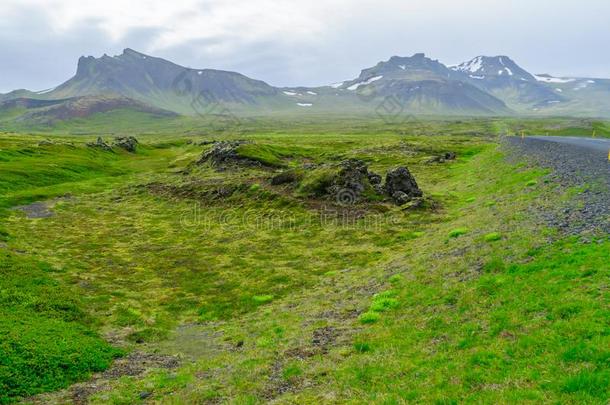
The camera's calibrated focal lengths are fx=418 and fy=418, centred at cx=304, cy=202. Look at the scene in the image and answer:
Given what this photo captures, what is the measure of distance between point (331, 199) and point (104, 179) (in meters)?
67.3

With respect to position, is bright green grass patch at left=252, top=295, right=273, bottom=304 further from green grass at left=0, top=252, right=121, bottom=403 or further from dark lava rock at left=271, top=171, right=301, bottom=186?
dark lava rock at left=271, top=171, right=301, bottom=186

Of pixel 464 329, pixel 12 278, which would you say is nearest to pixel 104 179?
pixel 12 278

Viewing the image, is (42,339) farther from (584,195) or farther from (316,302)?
(584,195)

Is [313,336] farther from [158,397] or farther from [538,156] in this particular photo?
[538,156]

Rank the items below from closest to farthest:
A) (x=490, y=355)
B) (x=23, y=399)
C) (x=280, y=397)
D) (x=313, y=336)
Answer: (x=490, y=355), (x=280, y=397), (x=23, y=399), (x=313, y=336)

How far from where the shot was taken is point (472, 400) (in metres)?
14.3

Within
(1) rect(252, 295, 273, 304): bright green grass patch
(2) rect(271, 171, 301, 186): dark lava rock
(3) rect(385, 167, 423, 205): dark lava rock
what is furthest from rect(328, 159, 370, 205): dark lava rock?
(1) rect(252, 295, 273, 304): bright green grass patch

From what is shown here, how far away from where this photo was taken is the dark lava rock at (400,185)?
64750 millimetres

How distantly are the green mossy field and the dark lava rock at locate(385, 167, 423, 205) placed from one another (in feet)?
8.60

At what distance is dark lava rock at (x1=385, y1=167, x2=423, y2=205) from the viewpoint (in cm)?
6475

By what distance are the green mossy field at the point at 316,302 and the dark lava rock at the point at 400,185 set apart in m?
2.62

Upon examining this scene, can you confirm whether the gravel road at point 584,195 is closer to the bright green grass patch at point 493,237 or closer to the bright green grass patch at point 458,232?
the bright green grass patch at point 493,237

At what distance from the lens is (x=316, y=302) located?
3166 cm

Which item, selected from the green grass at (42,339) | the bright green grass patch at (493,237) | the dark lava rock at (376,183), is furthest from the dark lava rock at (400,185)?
the green grass at (42,339)
